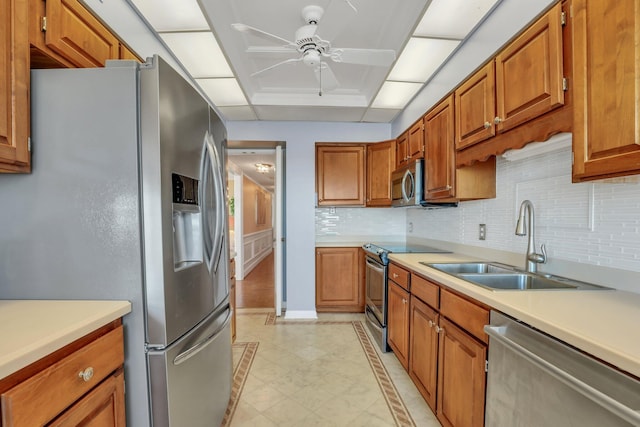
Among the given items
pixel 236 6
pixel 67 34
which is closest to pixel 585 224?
pixel 236 6

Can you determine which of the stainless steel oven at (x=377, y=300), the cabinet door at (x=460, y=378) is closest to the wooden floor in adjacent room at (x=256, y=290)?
the stainless steel oven at (x=377, y=300)

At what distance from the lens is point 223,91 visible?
2879 millimetres

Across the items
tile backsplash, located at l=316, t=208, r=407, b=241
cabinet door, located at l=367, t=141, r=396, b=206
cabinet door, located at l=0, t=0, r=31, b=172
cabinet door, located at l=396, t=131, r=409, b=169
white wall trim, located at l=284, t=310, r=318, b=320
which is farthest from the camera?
tile backsplash, located at l=316, t=208, r=407, b=241

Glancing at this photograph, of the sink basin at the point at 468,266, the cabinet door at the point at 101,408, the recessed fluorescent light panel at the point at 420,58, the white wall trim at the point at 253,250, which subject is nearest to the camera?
the cabinet door at the point at 101,408

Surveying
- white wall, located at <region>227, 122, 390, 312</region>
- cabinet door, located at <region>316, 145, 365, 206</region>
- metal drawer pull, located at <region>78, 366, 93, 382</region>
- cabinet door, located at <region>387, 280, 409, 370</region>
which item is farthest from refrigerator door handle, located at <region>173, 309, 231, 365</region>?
cabinet door, located at <region>316, 145, 365, 206</region>

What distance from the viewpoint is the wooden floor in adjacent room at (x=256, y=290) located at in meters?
4.16

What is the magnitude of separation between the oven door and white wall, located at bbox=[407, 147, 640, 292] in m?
0.79

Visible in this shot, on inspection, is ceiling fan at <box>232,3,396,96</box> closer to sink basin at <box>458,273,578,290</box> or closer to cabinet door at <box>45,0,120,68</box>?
cabinet door at <box>45,0,120,68</box>

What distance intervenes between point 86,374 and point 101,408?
164 millimetres

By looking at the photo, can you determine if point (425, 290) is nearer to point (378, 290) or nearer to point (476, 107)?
point (378, 290)

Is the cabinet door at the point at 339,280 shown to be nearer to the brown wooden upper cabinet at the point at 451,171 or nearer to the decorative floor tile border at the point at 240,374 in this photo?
the decorative floor tile border at the point at 240,374

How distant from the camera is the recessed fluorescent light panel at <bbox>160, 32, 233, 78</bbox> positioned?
79.8 inches

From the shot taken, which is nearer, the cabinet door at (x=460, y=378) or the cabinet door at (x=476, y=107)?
the cabinet door at (x=460, y=378)

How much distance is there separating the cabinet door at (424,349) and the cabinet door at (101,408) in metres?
1.53
